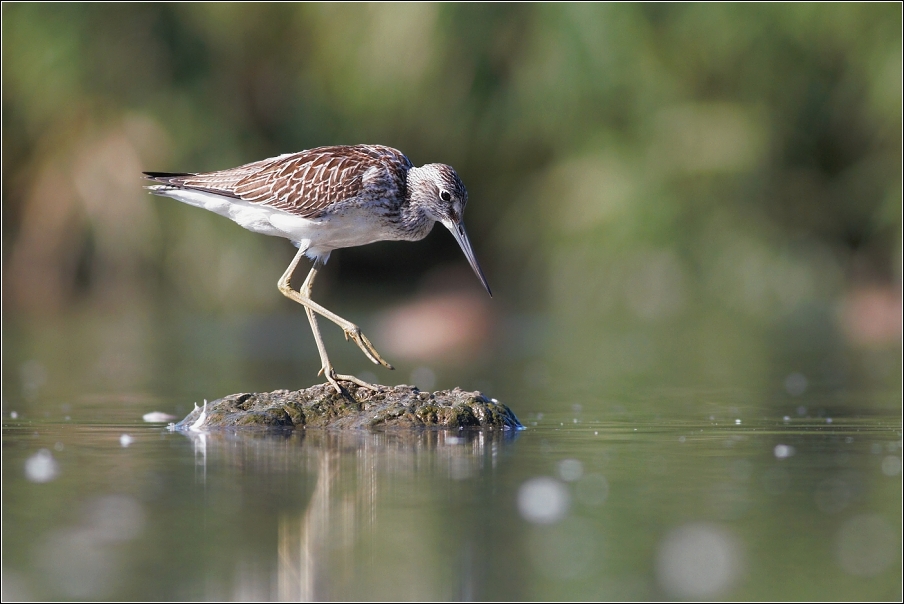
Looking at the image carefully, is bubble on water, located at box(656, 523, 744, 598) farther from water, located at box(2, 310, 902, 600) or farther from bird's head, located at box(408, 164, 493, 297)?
bird's head, located at box(408, 164, 493, 297)

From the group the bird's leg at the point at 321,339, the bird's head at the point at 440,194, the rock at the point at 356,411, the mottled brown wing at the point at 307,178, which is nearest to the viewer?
the rock at the point at 356,411

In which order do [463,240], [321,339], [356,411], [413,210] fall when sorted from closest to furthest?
1. [356,411]
2. [321,339]
3. [413,210]
4. [463,240]

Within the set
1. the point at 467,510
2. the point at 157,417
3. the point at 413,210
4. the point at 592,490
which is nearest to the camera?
the point at 467,510

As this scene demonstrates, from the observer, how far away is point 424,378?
32.8 feet

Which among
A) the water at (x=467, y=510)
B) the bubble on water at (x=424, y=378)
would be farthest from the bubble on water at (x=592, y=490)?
the bubble on water at (x=424, y=378)

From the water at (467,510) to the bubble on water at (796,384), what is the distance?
1.26 meters

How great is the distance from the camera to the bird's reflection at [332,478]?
383 cm

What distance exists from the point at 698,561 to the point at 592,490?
103 cm

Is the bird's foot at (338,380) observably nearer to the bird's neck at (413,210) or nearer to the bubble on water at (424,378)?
the bird's neck at (413,210)

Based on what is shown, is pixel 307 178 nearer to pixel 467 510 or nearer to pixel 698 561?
pixel 467 510

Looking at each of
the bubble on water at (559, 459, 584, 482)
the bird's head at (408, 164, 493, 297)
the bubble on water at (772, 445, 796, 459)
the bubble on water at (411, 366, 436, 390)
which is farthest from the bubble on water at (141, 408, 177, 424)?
the bubble on water at (772, 445, 796, 459)

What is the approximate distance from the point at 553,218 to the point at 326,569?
501 inches

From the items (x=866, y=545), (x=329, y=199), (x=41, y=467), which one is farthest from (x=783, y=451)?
(x=41, y=467)

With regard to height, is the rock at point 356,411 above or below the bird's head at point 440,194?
below
